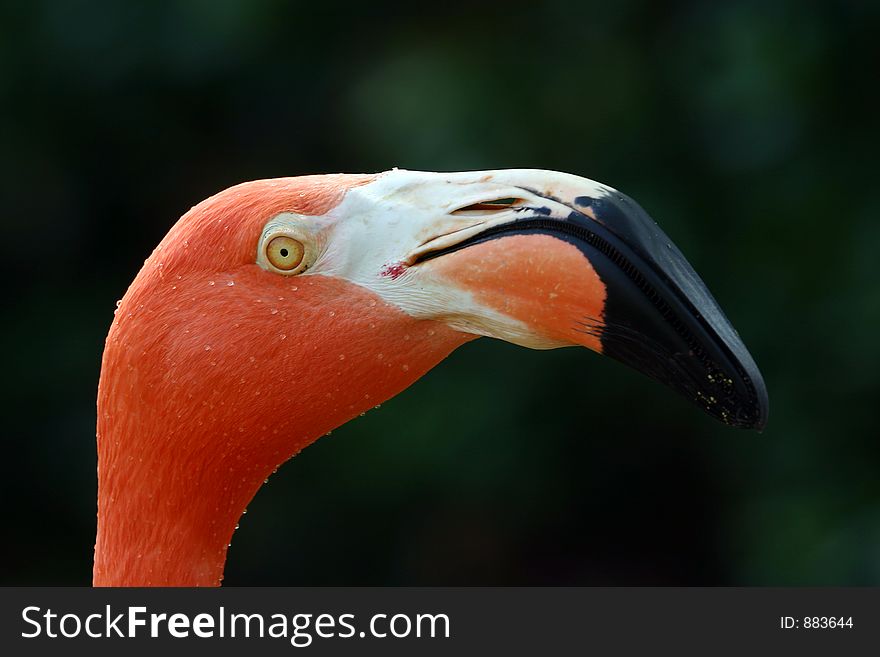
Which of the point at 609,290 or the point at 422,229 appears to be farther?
the point at 422,229

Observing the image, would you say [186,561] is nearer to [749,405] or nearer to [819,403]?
[749,405]

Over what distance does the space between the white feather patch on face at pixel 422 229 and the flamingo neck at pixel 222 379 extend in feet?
0.09

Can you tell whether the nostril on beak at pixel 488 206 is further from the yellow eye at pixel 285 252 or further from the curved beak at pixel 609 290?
the yellow eye at pixel 285 252

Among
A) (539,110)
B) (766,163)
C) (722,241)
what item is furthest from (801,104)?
(539,110)

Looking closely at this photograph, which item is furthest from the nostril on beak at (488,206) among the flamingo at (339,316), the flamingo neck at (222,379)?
the flamingo neck at (222,379)

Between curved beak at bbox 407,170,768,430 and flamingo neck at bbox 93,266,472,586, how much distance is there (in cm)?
13

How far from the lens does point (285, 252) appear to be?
1.51 meters

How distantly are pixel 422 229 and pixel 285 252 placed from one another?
0.19m

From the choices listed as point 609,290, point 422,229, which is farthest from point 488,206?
point 609,290

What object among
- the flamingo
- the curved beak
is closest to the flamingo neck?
the flamingo

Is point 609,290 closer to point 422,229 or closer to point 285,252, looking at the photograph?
point 422,229

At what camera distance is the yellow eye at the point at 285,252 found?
1503 mm

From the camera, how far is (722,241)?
12.7 feet

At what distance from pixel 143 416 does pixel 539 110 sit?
2587 millimetres
